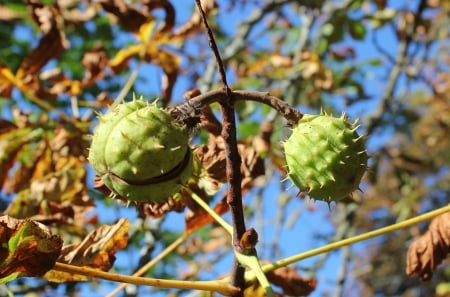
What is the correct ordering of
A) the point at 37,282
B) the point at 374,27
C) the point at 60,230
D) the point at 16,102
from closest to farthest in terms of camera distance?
the point at 60,230 < the point at 37,282 < the point at 16,102 < the point at 374,27

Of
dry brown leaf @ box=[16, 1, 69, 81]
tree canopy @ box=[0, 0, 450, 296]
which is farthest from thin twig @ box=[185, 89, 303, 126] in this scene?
dry brown leaf @ box=[16, 1, 69, 81]

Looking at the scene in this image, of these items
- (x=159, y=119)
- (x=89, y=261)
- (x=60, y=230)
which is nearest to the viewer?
(x=159, y=119)

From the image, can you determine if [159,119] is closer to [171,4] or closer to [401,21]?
[171,4]

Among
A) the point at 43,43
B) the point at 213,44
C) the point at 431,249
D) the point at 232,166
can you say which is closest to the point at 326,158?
the point at 232,166

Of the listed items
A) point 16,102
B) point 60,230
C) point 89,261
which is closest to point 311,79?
point 16,102

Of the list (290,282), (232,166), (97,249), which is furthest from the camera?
(290,282)

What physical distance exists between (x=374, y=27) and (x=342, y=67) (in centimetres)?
74

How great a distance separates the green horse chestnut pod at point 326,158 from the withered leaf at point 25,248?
61 centimetres

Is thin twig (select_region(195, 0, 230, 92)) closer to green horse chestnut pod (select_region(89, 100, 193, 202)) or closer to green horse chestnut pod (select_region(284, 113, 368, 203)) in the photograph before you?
green horse chestnut pod (select_region(89, 100, 193, 202))

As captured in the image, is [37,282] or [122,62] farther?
[37,282]

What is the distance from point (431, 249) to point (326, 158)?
0.63 meters

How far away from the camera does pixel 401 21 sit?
5191 mm

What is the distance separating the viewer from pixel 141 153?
4.87 feet

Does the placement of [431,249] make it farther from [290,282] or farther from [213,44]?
[213,44]
